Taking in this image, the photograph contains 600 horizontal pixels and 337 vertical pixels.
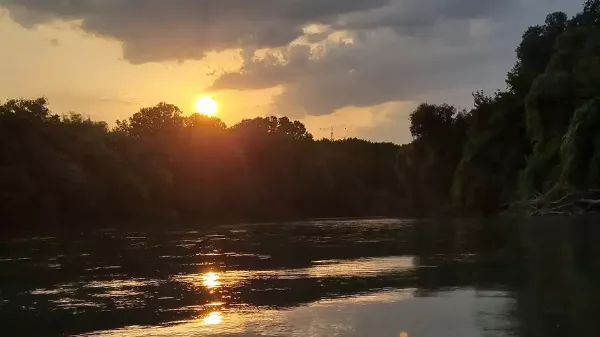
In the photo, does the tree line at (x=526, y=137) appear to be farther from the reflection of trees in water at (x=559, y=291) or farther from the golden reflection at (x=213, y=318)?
the golden reflection at (x=213, y=318)

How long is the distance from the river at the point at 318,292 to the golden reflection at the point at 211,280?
5 centimetres

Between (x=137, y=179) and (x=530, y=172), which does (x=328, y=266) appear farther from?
(x=137, y=179)

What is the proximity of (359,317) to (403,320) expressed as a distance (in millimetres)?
690

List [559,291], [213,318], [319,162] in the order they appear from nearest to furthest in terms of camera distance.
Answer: [213,318] → [559,291] → [319,162]

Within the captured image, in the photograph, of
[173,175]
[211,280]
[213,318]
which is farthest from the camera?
[173,175]

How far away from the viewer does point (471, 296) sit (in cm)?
1238

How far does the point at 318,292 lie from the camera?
13.7 meters

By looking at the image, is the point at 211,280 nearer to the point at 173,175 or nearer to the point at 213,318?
the point at 213,318

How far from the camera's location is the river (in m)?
10.0

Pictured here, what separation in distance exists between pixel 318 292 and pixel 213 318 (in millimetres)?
3193

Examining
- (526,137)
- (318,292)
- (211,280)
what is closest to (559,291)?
(318,292)

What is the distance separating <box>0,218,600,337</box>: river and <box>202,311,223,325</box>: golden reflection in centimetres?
2

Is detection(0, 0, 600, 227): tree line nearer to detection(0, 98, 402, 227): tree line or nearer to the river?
detection(0, 98, 402, 227): tree line

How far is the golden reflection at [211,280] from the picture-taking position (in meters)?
15.4
